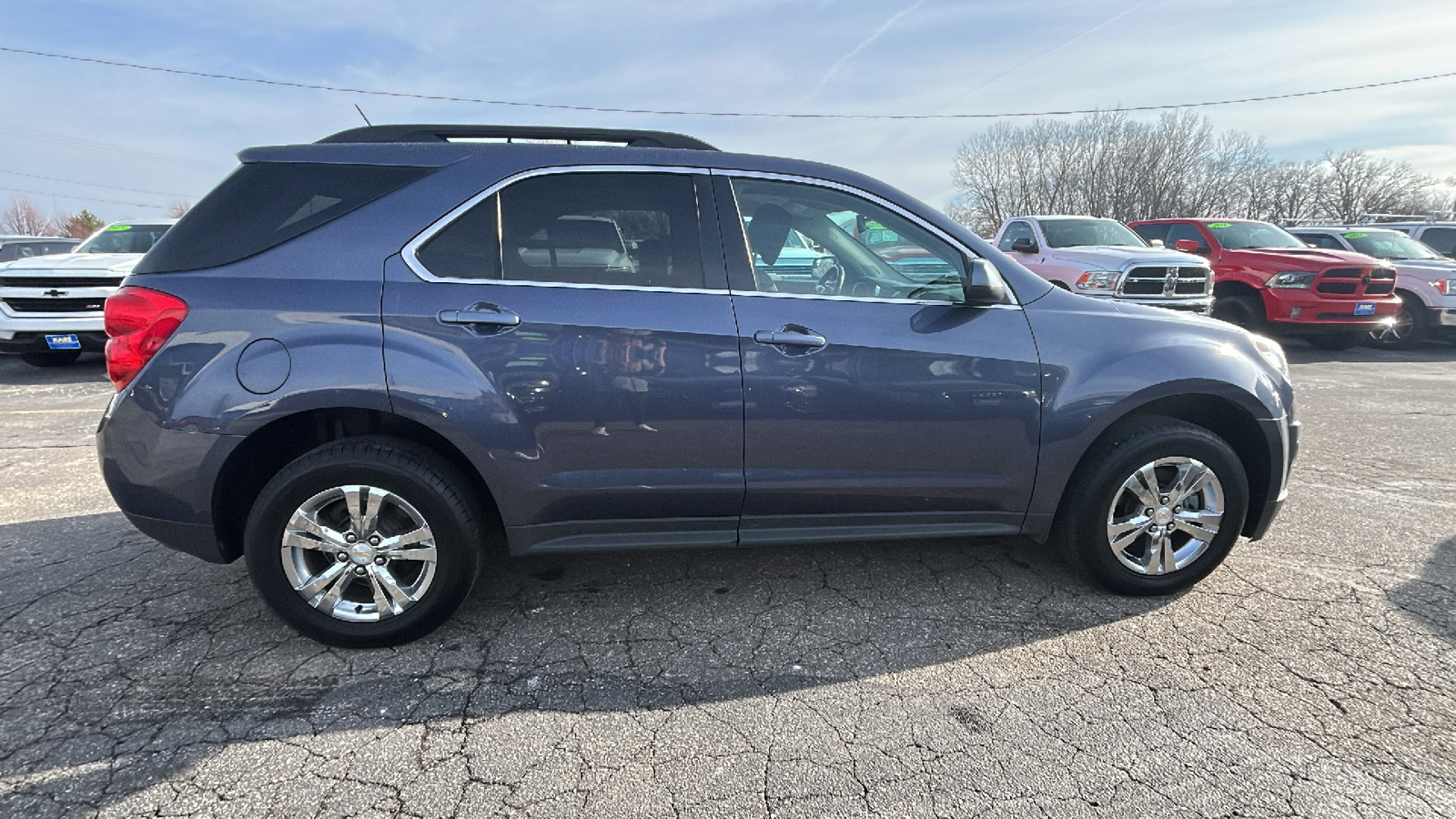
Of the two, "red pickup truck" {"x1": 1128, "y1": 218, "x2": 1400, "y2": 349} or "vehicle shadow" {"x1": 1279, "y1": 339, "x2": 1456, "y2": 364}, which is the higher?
"red pickup truck" {"x1": 1128, "y1": 218, "x2": 1400, "y2": 349}

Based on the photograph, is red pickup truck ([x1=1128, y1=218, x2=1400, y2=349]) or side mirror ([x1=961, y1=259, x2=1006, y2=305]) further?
red pickup truck ([x1=1128, y1=218, x2=1400, y2=349])

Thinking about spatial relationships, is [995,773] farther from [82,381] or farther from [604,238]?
[82,381]

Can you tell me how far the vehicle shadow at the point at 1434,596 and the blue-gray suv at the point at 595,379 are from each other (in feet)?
2.53

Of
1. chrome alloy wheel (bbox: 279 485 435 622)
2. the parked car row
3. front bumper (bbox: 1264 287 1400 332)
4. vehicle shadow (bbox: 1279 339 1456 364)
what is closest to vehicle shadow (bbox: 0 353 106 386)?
chrome alloy wheel (bbox: 279 485 435 622)

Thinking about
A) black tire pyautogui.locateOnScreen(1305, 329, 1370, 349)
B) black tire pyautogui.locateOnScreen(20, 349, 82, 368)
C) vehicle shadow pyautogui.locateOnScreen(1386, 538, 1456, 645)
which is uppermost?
black tire pyautogui.locateOnScreen(1305, 329, 1370, 349)

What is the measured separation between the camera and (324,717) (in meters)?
2.38

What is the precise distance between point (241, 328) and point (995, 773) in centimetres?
281

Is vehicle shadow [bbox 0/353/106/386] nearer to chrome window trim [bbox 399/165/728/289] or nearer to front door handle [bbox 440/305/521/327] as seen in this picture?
chrome window trim [bbox 399/165/728/289]

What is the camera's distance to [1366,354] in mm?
11383

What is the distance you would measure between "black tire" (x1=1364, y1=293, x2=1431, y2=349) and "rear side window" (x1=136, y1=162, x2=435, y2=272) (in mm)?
14182

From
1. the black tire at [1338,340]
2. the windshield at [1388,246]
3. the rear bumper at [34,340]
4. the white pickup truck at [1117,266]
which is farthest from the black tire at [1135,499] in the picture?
the windshield at [1388,246]

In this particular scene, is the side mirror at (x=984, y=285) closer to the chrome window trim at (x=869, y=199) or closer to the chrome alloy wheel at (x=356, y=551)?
the chrome window trim at (x=869, y=199)

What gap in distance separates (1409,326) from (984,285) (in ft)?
43.5

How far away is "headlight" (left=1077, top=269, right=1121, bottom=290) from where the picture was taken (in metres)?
8.98
